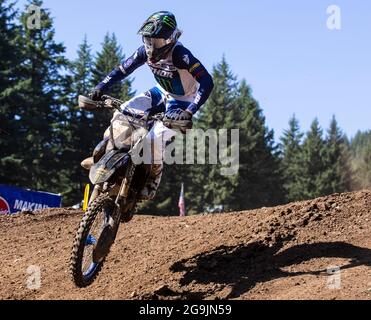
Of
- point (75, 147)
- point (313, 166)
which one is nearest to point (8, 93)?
point (75, 147)

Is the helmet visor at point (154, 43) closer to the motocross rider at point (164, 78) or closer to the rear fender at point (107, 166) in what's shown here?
the motocross rider at point (164, 78)

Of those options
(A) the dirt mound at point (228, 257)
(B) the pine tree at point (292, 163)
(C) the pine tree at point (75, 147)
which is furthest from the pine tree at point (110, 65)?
(A) the dirt mound at point (228, 257)

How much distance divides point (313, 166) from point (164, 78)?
61617 millimetres

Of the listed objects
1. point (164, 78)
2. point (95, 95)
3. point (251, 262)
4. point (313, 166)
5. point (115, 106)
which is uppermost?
point (313, 166)

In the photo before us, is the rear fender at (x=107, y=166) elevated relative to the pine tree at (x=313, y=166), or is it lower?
lower

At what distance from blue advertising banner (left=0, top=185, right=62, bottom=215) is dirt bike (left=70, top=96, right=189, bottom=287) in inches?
381

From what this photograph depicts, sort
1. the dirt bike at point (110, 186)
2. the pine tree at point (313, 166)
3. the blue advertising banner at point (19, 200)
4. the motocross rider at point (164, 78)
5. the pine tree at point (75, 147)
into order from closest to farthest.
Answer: the dirt bike at point (110, 186)
the motocross rider at point (164, 78)
the blue advertising banner at point (19, 200)
the pine tree at point (75, 147)
the pine tree at point (313, 166)

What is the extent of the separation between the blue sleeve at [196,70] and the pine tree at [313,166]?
58.0m

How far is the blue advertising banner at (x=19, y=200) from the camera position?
605 inches

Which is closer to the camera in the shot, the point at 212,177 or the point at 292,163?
the point at 212,177

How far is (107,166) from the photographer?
5816mm

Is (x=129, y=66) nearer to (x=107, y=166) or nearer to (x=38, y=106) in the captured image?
(x=107, y=166)

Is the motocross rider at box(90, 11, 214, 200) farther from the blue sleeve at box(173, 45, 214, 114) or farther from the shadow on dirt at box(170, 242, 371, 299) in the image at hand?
the shadow on dirt at box(170, 242, 371, 299)

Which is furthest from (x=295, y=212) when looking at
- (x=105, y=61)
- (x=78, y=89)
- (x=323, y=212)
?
(x=105, y=61)
